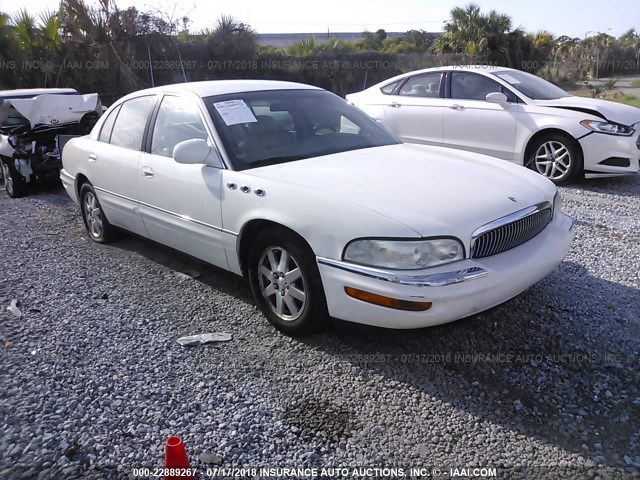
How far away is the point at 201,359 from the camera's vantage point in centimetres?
336

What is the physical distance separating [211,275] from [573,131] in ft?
16.3

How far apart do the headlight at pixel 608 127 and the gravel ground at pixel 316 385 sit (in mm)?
2893

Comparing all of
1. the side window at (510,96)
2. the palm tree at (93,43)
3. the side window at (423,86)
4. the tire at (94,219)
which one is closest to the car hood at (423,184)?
the tire at (94,219)

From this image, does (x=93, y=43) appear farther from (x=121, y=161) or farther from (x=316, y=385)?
(x=316, y=385)

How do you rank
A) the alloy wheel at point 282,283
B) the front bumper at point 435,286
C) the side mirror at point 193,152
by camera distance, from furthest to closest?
1. the side mirror at point 193,152
2. the alloy wheel at point 282,283
3. the front bumper at point 435,286

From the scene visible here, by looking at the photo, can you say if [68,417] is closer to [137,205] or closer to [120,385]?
[120,385]

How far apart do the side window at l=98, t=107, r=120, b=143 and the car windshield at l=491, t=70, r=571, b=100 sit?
16.9 ft

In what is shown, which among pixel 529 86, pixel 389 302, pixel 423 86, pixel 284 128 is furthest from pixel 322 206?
pixel 423 86

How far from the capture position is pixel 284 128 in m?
4.04

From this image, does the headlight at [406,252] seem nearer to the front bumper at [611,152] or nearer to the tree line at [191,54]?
the front bumper at [611,152]

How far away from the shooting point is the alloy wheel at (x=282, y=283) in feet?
11.0

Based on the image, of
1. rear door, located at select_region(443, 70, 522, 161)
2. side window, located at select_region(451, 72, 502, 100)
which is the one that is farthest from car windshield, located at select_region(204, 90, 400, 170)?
side window, located at select_region(451, 72, 502, 100)

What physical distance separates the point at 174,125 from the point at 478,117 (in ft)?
15.8

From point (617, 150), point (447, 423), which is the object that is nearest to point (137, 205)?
point (447, 423)
